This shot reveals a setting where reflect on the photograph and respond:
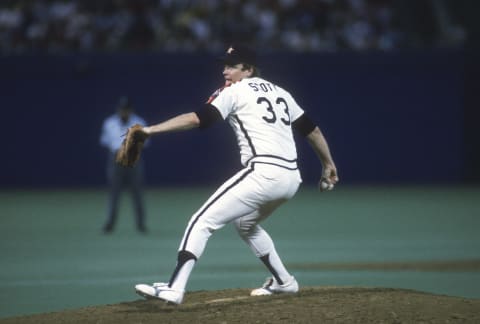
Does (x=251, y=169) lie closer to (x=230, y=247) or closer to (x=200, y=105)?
(x=230, y=247)

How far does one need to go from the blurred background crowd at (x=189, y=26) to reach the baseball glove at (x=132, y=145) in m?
17.0

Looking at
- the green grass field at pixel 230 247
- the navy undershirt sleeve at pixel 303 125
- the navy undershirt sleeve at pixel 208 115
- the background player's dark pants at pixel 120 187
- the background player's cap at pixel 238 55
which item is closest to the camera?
the navy undershirt sleeve at pixel 208 115

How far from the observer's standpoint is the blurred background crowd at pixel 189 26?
2419 cm

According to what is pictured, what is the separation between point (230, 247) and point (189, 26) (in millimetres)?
11695

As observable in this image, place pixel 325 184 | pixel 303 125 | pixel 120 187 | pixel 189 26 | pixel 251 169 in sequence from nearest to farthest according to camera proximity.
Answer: pixel 251 169
pixel 303 125
pixel 325 184
pixel 120 187
pixel 189 26

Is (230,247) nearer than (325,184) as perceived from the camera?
No

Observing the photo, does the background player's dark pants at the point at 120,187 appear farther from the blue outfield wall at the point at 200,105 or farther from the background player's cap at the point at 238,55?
the blue outfield wall at the point at 200,105

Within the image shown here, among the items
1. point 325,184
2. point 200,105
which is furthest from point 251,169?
point 200,105

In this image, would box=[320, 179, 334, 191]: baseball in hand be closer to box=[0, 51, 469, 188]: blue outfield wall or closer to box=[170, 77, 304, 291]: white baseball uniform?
box=[170, 77, 304, 291]: white baseball uniform

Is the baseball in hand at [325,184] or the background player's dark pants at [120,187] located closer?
the baseball in hand at [325,184]

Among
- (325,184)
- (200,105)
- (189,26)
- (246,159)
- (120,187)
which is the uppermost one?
(189,26)

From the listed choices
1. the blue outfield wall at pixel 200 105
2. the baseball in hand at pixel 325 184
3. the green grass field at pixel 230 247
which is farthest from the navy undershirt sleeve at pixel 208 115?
the blue outfield wall at pixel 200 105

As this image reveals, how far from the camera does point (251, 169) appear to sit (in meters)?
7.47

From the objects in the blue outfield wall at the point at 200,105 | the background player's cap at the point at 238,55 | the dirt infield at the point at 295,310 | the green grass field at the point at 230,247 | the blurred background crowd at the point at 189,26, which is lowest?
the dirt infield at the point at 295,310
